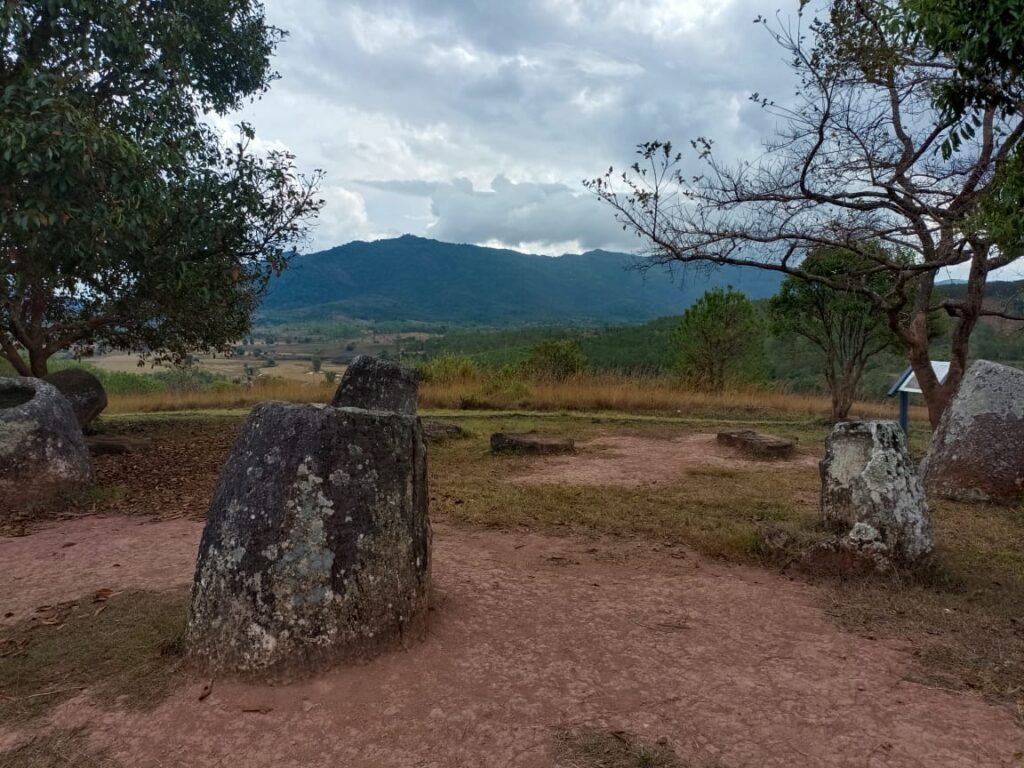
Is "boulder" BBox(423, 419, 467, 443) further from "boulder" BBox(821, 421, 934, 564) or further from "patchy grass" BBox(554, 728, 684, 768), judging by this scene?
"patchy grass" BBox(554, 728, 684, 768)

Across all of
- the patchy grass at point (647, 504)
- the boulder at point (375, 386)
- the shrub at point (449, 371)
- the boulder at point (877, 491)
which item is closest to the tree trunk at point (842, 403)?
the patchy grass at point (647, 504)

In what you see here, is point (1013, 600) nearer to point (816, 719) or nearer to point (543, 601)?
point (816, 719)

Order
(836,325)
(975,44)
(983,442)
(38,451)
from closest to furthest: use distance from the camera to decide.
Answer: (975,44), (38,451), (983,442), (836,325)

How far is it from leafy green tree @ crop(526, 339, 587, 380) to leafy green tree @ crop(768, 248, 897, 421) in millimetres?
6595

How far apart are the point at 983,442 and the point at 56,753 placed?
817cm

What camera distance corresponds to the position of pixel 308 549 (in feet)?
11.2

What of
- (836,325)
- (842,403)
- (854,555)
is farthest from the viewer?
(836,325)

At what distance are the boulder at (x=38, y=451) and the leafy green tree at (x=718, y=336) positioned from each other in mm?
18106

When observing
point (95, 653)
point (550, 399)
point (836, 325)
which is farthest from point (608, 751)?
point (836, 325)

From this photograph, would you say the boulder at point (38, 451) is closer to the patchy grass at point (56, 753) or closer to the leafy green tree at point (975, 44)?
the patchy grass at point (56, 753)

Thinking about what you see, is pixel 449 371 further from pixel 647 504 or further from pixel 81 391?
pixel 647 504

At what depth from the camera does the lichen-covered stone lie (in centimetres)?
335

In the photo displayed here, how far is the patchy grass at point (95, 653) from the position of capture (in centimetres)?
315

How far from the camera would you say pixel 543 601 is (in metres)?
4.36
